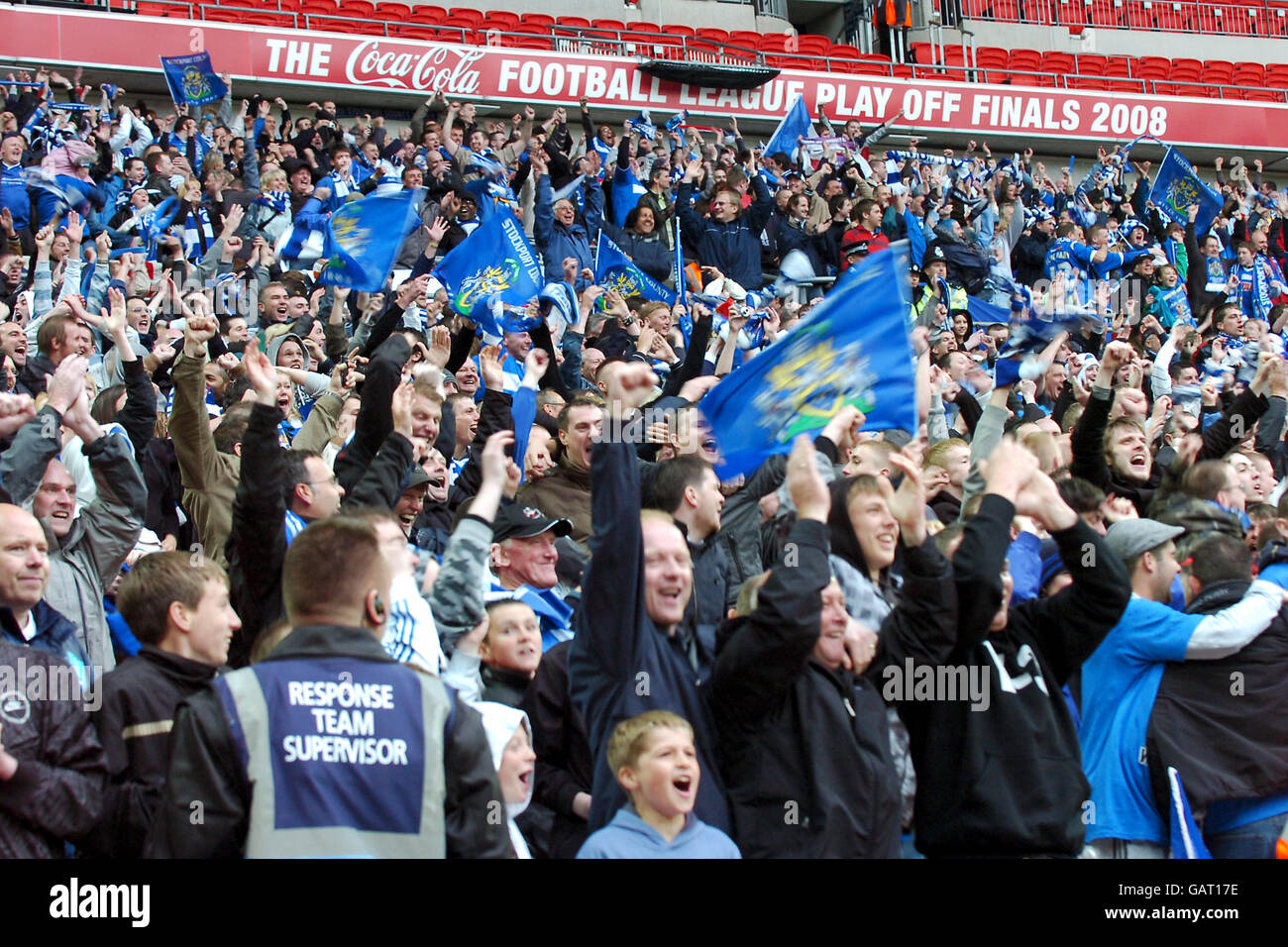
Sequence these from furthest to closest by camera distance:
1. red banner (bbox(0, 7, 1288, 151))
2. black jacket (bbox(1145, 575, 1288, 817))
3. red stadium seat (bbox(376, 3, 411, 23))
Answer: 1. red stadium seat (bbox(376, 3, 411, 23))
2. red banner (bbox(0, 7, 1288, 151))
3. black jacket (bbox(1145, 575, 1288, 817))

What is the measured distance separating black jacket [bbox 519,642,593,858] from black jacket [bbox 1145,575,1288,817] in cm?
174

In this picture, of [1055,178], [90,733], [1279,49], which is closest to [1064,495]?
[90,733]

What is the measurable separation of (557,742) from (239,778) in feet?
5.22

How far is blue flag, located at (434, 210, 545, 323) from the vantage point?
823 cm

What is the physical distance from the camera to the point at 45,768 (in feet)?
10.9

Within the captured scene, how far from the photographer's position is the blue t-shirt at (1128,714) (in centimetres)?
462

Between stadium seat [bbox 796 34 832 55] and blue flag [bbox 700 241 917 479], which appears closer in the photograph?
blue flag [bbox 700 241 917 479]

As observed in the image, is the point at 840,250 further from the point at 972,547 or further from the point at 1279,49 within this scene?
the point at 1279,49

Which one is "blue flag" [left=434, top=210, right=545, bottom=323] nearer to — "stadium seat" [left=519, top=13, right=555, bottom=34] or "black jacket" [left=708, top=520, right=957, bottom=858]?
"black jacket" [left=708, top=520, right=957, bottom=858]

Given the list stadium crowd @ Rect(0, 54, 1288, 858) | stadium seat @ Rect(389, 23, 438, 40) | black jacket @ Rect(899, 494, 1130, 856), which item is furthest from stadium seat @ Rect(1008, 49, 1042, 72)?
black jacket @ Rect(899, 494, 1130, 856)

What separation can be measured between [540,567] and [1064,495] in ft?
6.42

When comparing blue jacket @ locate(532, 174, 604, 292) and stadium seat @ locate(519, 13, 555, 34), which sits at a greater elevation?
stadium seat @ locate(519, 13, 555, 34)

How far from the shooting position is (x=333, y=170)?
13594 mm

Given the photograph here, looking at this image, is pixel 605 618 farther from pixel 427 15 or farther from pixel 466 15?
pixel 466 15
